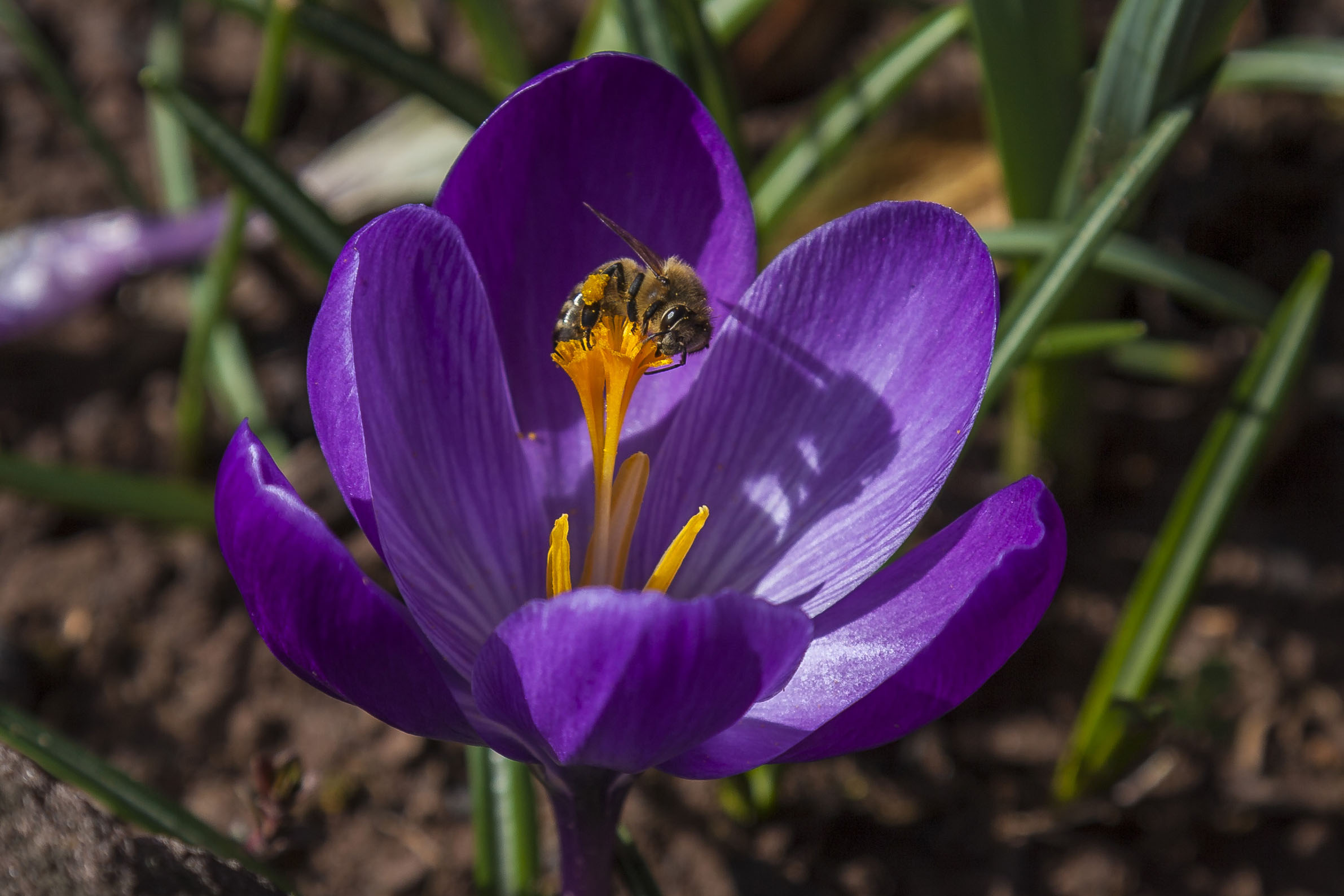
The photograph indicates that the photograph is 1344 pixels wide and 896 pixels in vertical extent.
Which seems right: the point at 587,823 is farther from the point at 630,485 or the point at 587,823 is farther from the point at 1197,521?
the point at 1197,521

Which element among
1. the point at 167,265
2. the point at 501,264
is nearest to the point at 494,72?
the point at 167,265

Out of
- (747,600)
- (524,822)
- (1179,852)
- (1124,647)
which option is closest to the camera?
(747,600)

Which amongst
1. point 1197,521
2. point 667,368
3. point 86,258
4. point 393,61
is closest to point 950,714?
point 1197,521

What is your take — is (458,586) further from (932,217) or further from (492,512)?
(932,217)

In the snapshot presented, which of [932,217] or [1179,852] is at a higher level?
[932,217]

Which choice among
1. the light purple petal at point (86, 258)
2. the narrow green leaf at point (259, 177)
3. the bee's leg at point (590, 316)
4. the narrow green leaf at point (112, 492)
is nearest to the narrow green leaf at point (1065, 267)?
the bee's leg at point (590, 316)

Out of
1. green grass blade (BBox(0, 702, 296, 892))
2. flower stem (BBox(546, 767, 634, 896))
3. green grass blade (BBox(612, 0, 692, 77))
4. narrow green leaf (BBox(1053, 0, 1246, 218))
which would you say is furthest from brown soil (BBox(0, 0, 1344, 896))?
green grass blade (BBox(612, 0, 692, 77))
